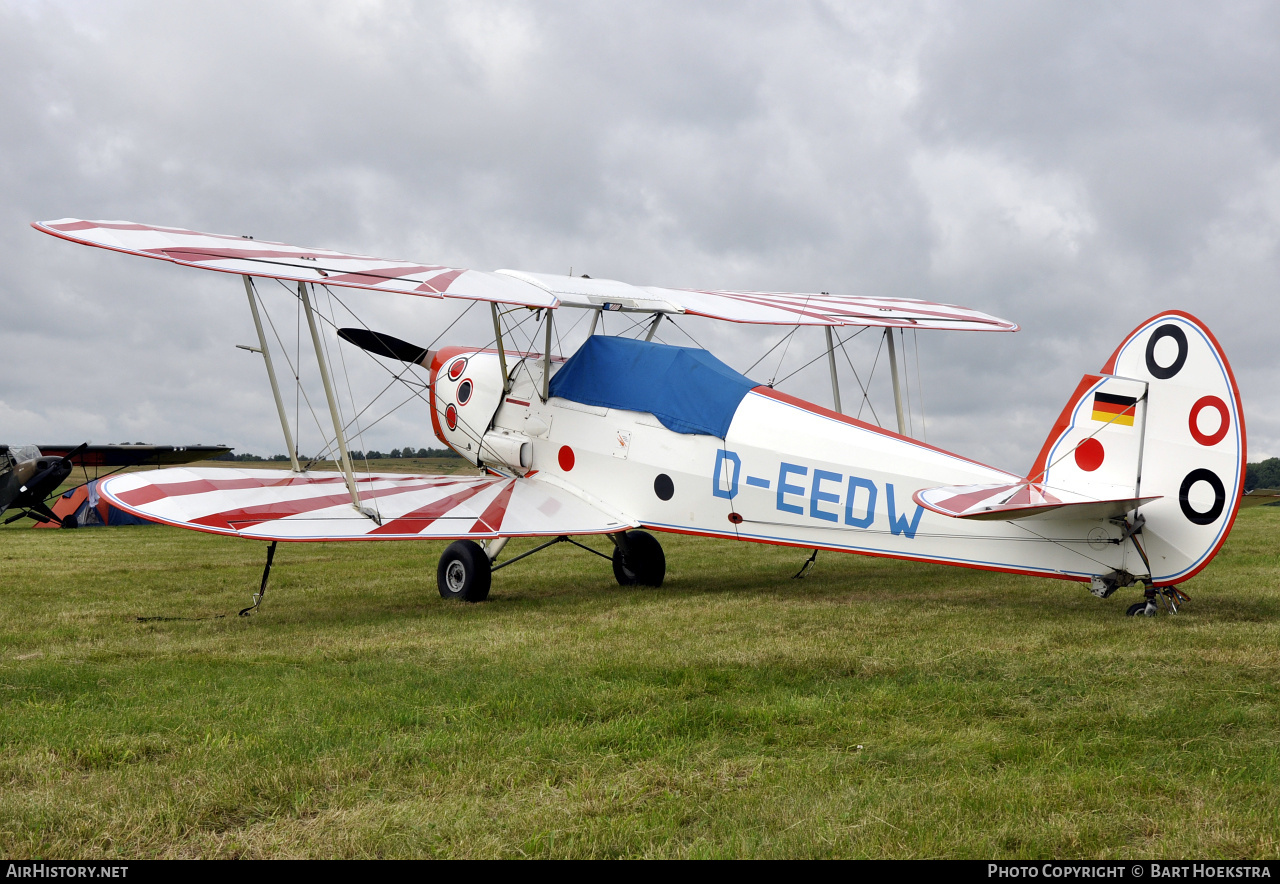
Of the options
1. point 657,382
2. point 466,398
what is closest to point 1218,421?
point 657,382

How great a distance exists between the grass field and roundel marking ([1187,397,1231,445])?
1260 millimetres

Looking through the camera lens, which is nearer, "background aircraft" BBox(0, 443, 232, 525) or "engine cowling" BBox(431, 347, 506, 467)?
"engine cowling" BBox(431, 347, 506, 467)

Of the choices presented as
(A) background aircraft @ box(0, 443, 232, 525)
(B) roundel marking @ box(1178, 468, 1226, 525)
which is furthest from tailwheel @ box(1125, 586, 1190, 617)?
(A) background aircraft @ box(0, 443, 232, 525)

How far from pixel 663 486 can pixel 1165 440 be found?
428 centimetres

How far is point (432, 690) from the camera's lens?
5.08 meters

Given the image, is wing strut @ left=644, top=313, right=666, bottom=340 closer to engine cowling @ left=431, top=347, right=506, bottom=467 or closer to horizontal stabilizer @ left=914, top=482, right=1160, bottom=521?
engine cowling @ left=431, top=347, right=506, bottom=467

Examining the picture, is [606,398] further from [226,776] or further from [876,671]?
[226,776]

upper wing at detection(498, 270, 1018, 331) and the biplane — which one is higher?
upper wing at detection(498, 270, 1018, 331)

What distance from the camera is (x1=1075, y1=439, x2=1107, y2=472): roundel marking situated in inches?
263

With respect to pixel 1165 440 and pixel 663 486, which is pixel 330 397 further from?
pixel 1165 440

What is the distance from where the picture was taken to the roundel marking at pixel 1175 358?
6.32m

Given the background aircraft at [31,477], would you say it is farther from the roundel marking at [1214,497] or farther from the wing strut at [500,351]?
the roundel marking at [1214,497]

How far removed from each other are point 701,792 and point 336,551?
1368 centimetres

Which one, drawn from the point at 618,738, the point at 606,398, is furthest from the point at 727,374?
the point at 618,738
